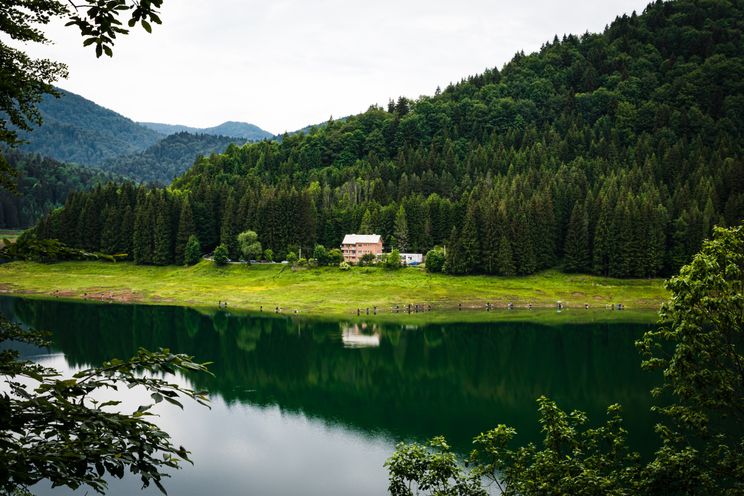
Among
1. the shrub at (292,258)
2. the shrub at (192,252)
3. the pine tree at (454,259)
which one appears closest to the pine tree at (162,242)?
the shrub at (192,252)

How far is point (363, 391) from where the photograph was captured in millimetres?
51438

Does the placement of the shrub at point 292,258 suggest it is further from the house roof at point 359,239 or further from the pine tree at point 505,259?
the pine tree at point 505,259

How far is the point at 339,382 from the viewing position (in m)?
54.3

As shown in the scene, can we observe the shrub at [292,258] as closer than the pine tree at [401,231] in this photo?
Yes

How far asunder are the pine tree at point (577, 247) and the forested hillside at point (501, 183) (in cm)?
24

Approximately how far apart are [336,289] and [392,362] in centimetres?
3600

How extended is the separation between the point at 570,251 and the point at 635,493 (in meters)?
93.2

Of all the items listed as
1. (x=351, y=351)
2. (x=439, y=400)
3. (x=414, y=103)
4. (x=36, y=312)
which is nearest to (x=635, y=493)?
(x=439, y=400)

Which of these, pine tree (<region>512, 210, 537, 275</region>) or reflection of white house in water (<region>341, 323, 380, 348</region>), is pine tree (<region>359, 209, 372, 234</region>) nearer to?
pine tree (<region>512, 210, 537, 275</region>)

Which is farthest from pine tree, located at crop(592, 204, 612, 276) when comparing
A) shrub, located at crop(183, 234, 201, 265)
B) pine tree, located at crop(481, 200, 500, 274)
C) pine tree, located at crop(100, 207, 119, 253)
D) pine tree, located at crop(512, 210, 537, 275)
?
pine tree, located at crop(100, 207, 119, 253)

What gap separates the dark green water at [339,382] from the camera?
35.4 metres

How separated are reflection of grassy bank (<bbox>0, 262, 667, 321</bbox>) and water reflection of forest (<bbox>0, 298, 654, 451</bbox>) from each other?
782cm

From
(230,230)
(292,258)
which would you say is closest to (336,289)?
(292,258)

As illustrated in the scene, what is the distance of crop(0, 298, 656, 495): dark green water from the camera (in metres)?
35.4
